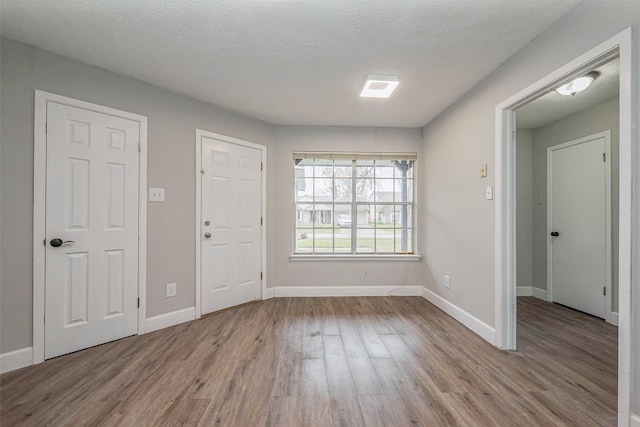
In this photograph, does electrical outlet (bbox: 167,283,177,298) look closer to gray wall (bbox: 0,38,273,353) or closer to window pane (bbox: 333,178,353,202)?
gray wall (bbox: 0,38,273,353)

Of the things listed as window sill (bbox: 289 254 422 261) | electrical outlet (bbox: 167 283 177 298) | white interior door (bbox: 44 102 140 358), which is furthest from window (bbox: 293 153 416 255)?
white interior door (bbox: 44 102 140 358)

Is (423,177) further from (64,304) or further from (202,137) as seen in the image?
(64,304)

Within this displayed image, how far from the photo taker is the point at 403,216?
4.00m

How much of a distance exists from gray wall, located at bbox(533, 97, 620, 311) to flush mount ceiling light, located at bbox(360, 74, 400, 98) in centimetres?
252

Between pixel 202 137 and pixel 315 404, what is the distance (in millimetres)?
2818

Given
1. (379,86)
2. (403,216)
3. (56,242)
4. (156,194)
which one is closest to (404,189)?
(403,216)

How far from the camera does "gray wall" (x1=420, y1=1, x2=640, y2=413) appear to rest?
4.78 feet

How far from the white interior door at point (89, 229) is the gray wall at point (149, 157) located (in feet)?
0.41

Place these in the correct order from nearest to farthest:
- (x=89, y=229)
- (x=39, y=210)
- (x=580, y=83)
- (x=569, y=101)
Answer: (x=39, y=210), (x=89, y=229), (x=580, y=83), (x=569, y=101)

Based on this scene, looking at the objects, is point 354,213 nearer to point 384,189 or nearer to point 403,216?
point 384,189

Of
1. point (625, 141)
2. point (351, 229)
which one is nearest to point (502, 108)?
point (625, 141)

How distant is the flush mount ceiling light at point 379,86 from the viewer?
243cm

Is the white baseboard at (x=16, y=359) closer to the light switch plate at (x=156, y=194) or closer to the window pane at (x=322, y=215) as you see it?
the light switch plate at (x=156, y=194)

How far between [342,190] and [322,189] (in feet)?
0.98
